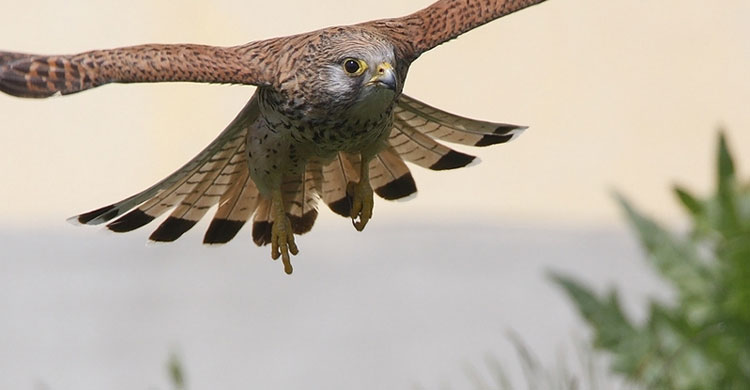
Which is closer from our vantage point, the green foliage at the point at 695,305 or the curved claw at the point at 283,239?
the curved claw at the point at 283,239

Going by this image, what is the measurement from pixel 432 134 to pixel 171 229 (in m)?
0.76

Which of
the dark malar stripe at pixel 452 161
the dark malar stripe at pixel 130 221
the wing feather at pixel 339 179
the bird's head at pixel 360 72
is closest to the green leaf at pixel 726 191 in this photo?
the dark malar stripe at pixel 452 161

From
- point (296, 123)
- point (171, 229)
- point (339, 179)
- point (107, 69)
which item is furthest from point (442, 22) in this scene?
point (171, 229)

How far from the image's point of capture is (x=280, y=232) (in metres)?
3.84

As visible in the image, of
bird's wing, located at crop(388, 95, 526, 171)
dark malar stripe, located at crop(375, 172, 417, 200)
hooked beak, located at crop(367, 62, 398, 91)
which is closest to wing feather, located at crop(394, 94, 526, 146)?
bird's wing, located at crop(388, 95, 526, 171)

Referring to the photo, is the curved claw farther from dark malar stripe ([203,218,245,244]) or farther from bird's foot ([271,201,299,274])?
dark malar stripe ([203,218,245,244])

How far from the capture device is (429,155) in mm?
4121

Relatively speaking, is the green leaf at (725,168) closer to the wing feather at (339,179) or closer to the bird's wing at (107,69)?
the wing feather at (339,179)

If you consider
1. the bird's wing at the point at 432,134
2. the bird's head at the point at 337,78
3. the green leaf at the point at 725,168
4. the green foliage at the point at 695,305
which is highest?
the bird's head at the point at 337,78

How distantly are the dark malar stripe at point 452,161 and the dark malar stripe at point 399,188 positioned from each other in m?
0.09

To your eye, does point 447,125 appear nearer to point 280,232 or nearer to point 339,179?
point 339,179

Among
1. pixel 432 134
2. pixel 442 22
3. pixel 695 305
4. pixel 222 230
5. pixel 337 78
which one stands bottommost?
pixel 695 305

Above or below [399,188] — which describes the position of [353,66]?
above

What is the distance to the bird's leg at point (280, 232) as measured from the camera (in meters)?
3.80
